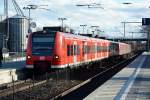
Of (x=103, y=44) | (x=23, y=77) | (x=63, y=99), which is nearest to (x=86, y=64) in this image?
(x=23, y=77)

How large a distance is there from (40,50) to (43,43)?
0.49 meters

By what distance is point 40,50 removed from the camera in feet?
108

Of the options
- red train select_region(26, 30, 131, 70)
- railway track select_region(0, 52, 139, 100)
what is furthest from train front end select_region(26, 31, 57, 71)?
railway track select_region(0, 52, 139, 100)

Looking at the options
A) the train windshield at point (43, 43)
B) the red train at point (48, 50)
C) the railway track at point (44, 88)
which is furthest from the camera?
the train windshield at point (43, 43)

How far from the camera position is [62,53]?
33.2 meters

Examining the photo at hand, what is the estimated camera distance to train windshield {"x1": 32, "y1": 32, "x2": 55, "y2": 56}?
3278cm

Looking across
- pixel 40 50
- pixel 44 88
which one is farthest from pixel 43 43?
pixel 44 88

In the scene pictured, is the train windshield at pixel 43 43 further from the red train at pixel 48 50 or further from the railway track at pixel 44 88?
the railway track at pixel 44 88

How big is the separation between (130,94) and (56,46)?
536 inches

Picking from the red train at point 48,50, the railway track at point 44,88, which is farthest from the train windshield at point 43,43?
the railway track at point 44,88

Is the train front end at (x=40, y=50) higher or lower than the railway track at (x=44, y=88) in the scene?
Answer: higher

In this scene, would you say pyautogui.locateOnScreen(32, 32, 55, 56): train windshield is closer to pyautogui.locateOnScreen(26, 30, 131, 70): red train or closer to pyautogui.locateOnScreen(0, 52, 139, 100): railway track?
pyautogui.locateOnScreen(26, 30, 131, 70): red train

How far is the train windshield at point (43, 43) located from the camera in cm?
3278

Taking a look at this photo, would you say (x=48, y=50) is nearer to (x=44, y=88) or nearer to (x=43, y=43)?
(x=43, y=43)
